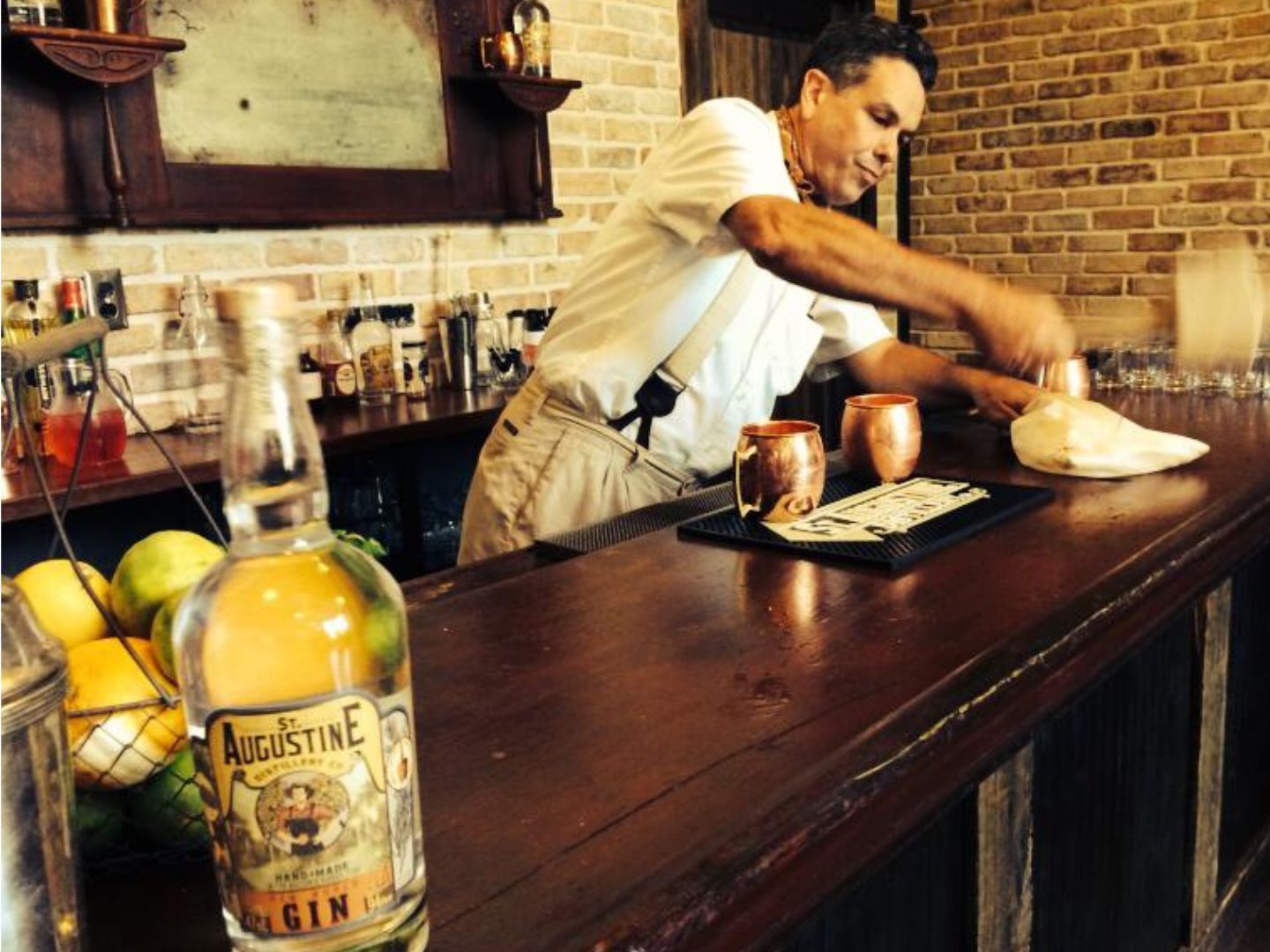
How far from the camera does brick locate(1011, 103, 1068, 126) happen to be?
170 inches

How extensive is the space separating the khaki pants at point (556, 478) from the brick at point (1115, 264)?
3011 mm

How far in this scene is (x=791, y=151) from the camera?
2043mm

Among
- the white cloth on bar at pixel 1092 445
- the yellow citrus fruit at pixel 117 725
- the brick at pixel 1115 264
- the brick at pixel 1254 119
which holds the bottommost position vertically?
the white cloth on bar at pixel 1092 445

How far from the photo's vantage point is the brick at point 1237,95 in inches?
153

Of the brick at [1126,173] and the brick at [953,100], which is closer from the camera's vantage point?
the brick at [1126,173]

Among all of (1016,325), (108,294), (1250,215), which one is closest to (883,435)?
(1016,325)

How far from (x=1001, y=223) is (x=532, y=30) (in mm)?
2305

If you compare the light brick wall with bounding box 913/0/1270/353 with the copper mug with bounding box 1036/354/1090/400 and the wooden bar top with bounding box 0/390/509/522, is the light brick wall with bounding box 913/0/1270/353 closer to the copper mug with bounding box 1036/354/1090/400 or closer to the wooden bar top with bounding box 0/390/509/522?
the copper mug with bounding box 1036/354/1090/400

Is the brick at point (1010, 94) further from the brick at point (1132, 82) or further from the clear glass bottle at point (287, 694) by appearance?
the clear glass bottle at point (287, 694)

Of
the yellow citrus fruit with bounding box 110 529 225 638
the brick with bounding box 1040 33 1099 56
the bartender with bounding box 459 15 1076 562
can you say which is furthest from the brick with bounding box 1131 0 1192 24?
the yellow citrus fruit with bounding box 110 529 225 638

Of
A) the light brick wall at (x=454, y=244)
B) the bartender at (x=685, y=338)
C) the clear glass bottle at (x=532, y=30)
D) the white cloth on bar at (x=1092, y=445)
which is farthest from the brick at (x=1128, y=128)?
the white cloth on bar at (x=1092, y=445)

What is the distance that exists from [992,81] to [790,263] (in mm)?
3427

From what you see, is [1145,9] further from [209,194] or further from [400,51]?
[209,194]

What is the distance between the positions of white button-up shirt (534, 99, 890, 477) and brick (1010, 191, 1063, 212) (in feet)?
9.26
